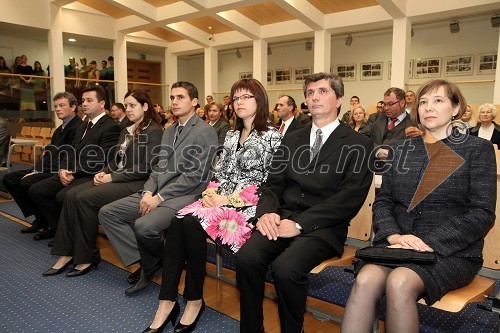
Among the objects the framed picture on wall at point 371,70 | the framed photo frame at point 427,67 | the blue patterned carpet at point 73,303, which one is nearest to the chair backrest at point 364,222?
the blue patterned carpet at point 73,303

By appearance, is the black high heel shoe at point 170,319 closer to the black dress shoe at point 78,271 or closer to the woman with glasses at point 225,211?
the woman with glasses at point 225,211

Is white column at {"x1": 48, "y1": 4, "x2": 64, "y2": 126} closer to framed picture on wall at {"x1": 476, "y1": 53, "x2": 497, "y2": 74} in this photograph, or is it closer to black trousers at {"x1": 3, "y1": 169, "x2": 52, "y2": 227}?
black trousers at {"x1": 3, "y1": 169, "x2": 52, "y2": 227}

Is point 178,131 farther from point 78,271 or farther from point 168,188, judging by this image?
point 78,271

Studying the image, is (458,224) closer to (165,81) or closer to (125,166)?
(125,166)

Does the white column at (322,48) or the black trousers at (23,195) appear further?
the white column at (322,48)

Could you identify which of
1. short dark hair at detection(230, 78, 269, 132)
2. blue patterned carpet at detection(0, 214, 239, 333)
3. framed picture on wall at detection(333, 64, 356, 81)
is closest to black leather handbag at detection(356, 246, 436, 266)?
blue patterned carpet at detection(0, 214, 239, 333)

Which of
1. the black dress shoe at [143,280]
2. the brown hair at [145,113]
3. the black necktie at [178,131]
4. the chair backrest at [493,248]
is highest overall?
the brown hair at [145,113]

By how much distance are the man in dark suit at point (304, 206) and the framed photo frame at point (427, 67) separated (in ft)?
33.1

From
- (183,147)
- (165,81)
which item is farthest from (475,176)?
(165,81)

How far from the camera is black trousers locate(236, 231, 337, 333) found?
1.71 meters

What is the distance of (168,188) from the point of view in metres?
2.67

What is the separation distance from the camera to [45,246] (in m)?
A: 3.51

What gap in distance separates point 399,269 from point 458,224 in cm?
35

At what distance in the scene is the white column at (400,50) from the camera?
868cm
